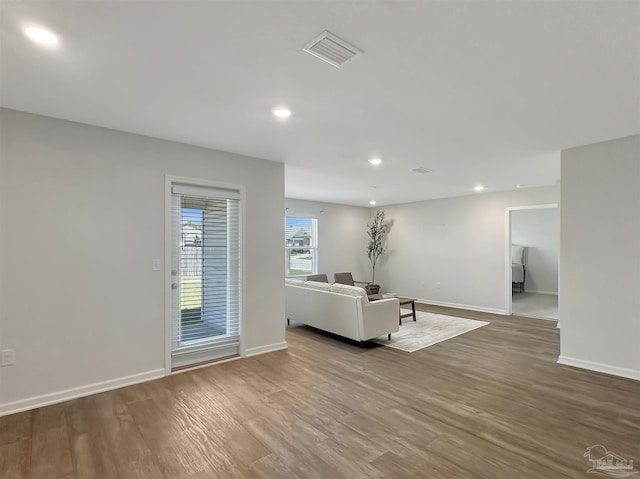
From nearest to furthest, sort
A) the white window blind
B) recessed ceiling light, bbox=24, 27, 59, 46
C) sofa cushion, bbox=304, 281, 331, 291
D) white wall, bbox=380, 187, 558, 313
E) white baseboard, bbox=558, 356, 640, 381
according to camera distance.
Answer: recessed ceiling light, bbox=24, 27, 59, 46, white baseboard, bbox=558, 356, 640, 381, the white window blind, sofa cushion, bbox=304, 281, 331, 291, white wall, bbox=380, 187, 558, 313

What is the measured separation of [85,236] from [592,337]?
5.41m

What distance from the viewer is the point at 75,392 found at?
2932 mm

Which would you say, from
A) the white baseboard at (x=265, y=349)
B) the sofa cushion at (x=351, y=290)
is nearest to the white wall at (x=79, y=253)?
the white baseboard at (x=265, y=349)

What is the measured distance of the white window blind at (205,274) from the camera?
3.61 metres

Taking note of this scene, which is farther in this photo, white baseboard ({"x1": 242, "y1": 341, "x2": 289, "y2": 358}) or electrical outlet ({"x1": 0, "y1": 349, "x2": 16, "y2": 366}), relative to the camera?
white baseboard ({"x1": 242, "y1": 341, "x2": 289, "y2": 358})

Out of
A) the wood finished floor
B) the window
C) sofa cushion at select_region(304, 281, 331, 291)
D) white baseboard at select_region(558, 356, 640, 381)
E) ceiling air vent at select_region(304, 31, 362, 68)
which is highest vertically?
ceiling air vent at select_region(304, 31, 362, 68)

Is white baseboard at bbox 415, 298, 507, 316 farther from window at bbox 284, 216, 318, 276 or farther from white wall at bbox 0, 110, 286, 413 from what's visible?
white wall at bbox 0, 110, 286, 413

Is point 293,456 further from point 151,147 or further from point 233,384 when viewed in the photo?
point 151,147

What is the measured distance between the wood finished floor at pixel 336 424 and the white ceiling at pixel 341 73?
253cm

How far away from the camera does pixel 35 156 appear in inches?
111

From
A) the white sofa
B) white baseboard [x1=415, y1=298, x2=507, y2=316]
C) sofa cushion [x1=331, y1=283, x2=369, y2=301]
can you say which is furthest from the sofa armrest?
white baseboard [x1=415, y1=298, x2=507, y2=316]

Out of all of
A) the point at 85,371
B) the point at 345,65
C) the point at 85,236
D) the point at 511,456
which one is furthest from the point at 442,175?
the point at 85,371

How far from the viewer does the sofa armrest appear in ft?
14.6

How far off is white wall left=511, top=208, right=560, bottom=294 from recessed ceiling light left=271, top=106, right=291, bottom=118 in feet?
28.1
